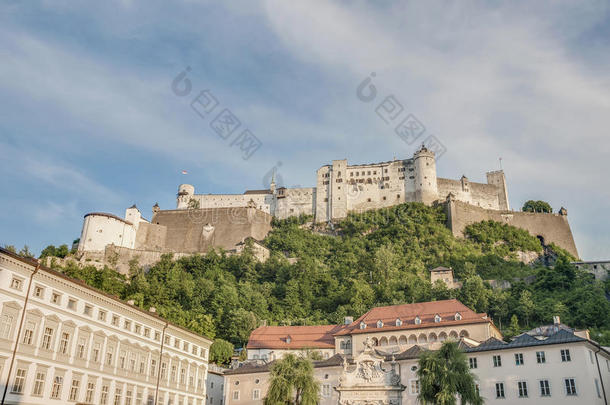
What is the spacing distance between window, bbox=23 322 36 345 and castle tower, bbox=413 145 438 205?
271 ft

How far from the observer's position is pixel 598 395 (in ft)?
116

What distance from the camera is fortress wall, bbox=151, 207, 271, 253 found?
100 m

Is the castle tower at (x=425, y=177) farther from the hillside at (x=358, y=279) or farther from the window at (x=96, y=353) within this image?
the window at (x=96, y=353)

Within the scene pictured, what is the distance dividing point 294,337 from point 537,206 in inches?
3132

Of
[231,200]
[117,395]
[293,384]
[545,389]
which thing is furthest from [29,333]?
[231,200]

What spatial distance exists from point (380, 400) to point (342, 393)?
7.72 feet

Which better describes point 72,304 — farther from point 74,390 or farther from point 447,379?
point 447,379

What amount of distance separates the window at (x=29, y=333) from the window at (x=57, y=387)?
3.19 meters

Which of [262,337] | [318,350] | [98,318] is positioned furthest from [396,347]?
[98,318]

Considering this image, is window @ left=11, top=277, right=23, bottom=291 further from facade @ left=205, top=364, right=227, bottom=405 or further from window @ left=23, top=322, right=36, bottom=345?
facade @ left=205, top=364, right=227, bottom=405

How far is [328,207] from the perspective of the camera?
108 m

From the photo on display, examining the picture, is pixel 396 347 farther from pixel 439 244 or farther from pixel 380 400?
pixel 439 244

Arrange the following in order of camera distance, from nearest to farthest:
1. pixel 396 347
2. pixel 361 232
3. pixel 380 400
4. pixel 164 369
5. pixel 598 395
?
pixel 380 400
pixel 598 395
pixel 164 369
pixel 396 347
pixel 361 232

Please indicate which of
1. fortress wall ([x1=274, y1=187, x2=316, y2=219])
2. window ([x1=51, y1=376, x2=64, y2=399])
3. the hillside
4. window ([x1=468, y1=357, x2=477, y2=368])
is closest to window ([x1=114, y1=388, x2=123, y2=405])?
window ([x1=51, y1=376, x2=64, y2=399])
